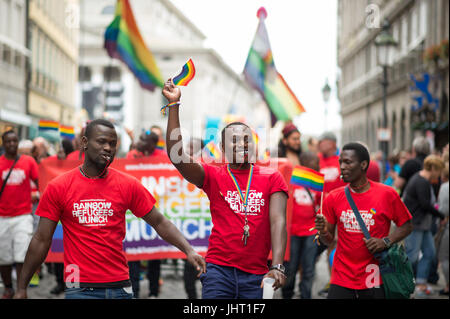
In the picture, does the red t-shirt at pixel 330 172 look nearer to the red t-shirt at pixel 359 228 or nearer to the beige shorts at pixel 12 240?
the red t-shirt at pixel 359 228

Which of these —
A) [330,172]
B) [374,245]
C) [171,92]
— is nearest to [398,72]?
[330,172]

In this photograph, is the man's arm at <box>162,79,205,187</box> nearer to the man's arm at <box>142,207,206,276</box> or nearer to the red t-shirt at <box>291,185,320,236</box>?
the man's arm at <box>142,207,206,276</box>

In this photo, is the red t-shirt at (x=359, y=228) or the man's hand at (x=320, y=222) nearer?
the man's hand at (x=320, y=222)

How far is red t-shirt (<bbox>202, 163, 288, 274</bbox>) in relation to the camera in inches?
174

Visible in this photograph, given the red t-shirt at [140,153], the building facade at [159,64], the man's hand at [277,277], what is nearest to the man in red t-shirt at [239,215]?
the man's hand at [277,277]

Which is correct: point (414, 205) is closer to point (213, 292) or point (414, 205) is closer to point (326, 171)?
point (326, 171)

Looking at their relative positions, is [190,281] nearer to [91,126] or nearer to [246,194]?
[246,194]

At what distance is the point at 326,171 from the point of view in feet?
28.0

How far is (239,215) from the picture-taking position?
4.46 meters

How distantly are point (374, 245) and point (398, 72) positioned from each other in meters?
28.2

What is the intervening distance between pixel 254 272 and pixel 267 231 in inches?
10.9

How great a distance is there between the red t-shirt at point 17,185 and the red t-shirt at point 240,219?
435 centimetres

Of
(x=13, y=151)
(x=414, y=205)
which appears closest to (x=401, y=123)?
(x=414, y=205)

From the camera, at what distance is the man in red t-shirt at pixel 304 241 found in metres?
7.85
